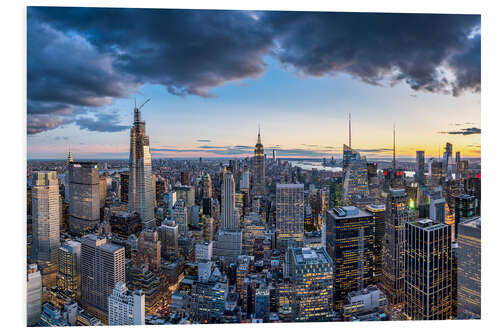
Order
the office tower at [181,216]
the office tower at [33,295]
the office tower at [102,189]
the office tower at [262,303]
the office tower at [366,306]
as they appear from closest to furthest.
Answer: the office tower at [33,295]
the office tower at [366,306]
the office tower at [262,303]
the office tower at [102,189]
the office tower at [181,216]

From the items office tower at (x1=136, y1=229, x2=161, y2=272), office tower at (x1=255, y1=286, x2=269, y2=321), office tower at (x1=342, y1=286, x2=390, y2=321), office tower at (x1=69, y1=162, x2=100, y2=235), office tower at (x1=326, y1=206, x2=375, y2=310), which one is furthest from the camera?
office tower at (x1=136, y1=229, x2=161, y2=272)

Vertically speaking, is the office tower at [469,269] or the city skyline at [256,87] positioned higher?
the city skyline at [256,87]

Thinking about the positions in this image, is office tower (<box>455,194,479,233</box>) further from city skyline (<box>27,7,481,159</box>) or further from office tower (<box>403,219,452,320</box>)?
city skyline (<box>27,7,481,159</box>)

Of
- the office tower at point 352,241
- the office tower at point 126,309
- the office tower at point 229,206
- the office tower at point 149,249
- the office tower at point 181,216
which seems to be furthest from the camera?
the office tower at point 181,216

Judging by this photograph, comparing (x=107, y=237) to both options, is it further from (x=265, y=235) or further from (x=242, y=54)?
(x=242, y=54)

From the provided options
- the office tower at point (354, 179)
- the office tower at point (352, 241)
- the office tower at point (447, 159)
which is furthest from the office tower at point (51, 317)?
the office tower at point (447, 159)

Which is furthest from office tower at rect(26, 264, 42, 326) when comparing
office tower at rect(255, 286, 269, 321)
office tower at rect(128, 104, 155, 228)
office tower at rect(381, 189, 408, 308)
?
office tower at rect(381, 189, 408, 308)

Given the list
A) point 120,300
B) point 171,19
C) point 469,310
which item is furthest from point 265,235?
point 171,19

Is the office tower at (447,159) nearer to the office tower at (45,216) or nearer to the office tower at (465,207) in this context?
the office tower at (465,207)
